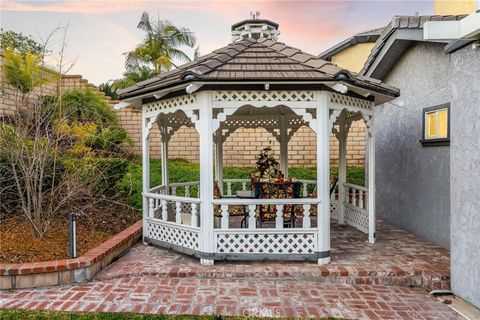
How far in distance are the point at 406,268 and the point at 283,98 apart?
2.98m

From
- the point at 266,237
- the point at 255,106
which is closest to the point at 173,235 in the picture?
the point at 266,237

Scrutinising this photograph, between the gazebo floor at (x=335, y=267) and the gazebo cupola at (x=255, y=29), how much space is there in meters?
4.24

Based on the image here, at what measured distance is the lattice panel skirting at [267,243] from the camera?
18.9 feet

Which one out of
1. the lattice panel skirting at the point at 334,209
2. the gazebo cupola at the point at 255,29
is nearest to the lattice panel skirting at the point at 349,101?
the gazebo cupola at the point at 255,29

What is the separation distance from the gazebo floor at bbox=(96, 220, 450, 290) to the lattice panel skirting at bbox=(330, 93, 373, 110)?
7.92 ft

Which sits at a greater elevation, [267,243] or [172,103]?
[172,103]

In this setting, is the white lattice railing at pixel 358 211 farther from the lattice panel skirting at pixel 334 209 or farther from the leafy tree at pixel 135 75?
the leafy tree at pixel 135 75

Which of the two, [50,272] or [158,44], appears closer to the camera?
[50,272]

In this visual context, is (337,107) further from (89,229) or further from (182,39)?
(182,39)

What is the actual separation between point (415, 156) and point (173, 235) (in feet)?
16.5

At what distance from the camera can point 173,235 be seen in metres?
6.36

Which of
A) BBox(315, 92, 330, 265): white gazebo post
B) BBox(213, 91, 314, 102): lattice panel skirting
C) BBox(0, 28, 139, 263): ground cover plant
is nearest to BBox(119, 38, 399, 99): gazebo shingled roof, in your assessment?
BBox(213, 91, 314, 102): lattice panel skirting

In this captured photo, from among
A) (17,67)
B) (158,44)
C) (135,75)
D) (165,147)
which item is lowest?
(165,147)

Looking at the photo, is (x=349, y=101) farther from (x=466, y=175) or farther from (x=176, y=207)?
(x=176, y=207)
